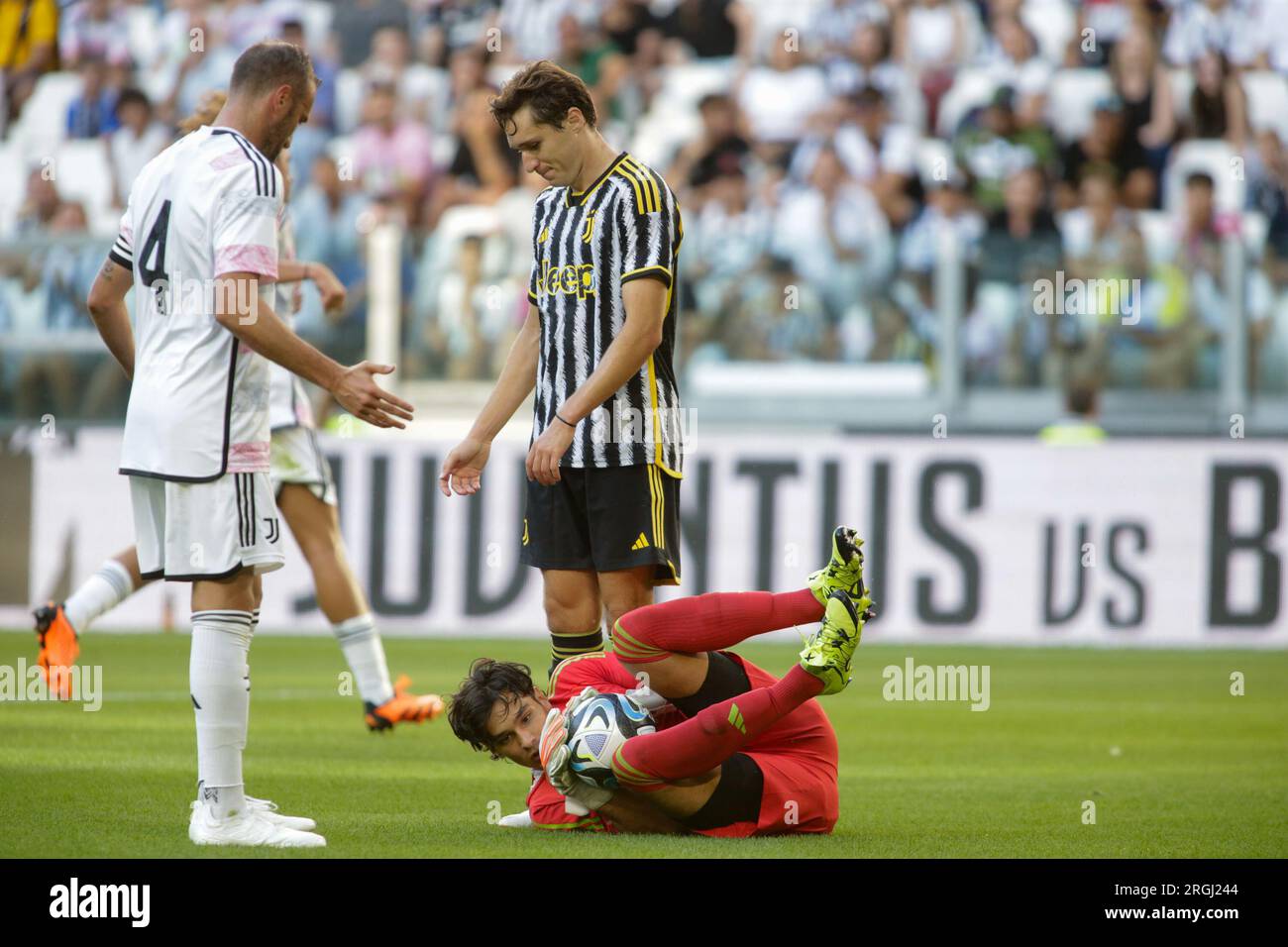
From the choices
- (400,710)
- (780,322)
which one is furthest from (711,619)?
(780,322)

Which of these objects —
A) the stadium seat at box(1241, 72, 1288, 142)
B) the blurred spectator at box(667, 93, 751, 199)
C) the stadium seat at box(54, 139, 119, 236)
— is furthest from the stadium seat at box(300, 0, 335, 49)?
the stadium seat at box(1241, 72, 1288, 142)

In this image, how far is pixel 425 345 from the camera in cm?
1186

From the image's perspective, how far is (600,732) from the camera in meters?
4.75

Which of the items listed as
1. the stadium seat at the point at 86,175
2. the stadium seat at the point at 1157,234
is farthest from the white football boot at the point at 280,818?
the stadium seat at the point at 86,175

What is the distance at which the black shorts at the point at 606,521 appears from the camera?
5.10 meters

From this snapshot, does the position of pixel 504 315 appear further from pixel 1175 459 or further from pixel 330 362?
pixel 330 362

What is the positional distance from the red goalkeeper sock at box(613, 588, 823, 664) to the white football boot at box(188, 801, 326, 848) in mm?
1007

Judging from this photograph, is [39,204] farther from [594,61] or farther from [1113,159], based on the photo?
[1113,159]

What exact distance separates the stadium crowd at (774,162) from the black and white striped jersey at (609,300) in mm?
6459

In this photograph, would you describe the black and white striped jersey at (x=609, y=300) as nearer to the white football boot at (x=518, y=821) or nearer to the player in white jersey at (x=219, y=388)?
the player in white jersey at (x=219, y=388)

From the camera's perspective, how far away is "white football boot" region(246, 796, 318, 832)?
192 inches

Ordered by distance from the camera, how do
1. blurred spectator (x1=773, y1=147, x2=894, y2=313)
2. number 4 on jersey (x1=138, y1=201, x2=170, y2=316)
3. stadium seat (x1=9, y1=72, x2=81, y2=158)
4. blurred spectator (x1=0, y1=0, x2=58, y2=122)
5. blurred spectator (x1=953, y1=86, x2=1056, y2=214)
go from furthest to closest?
blurred spectator (x1=0, y1=0, x2=58, y2=122), stadium seat (x1=9, y1=72, x2=81, y2=158), blurred spectator (x1=953, y1=86, x2=1056, y2=214), blurred spectator (x1=773, y1=147, x2=894, y2=313), number 4 on jersey (x1=138, y1=201, x2=170, y2=316)

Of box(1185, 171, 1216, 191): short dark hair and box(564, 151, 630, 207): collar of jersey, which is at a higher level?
box(1185, 171, 1216, 191): short dark hair

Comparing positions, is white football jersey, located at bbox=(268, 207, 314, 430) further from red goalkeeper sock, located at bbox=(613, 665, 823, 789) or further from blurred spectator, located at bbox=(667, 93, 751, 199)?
blurred spectator, located at bbox=(667, 93, 751, 199)
